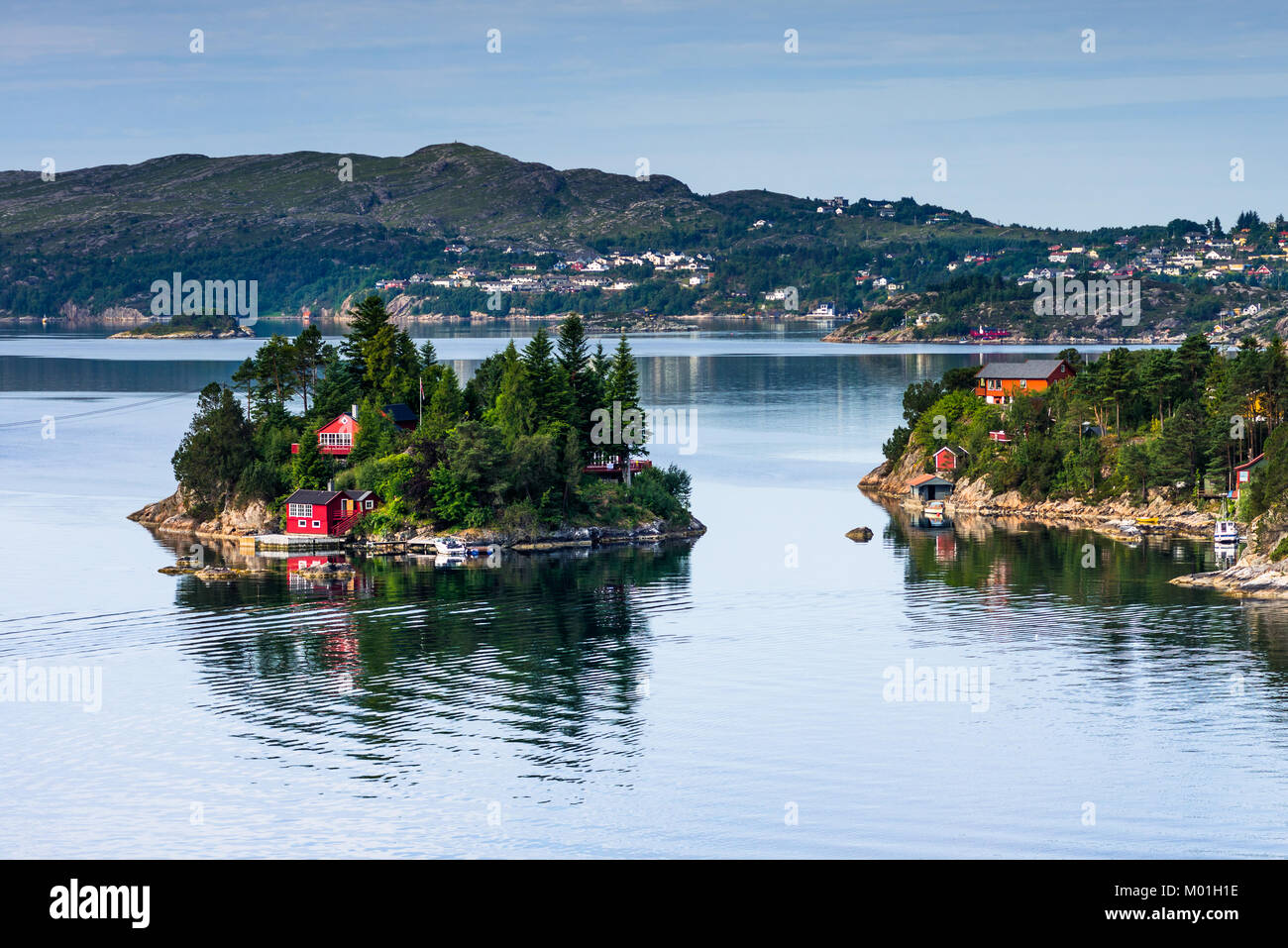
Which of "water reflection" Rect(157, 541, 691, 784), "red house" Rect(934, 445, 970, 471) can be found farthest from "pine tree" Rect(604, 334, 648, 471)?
"red house" Rect(934, 445, 970, 471)

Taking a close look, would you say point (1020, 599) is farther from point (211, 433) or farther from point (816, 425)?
point (816, 425)

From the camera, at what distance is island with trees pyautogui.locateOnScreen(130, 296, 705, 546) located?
9550 cm

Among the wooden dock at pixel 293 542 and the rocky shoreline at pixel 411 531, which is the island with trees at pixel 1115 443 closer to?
the rocky shoreline at pixel 411 531

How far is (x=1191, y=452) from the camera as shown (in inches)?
4040

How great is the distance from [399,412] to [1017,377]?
50871mm

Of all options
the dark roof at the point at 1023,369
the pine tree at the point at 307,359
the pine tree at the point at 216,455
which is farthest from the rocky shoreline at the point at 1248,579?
the pine tree at the point at 307,359

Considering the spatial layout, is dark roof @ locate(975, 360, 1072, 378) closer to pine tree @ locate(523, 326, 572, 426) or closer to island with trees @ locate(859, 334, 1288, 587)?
island with trees @ locate(859, 334, 1288, 587)

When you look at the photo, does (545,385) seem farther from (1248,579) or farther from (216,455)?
(1248,579)

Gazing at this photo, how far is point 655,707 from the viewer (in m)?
59.4

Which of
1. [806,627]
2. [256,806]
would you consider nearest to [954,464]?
[806,627]

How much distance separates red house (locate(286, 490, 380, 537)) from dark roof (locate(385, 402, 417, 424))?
8.75 meters

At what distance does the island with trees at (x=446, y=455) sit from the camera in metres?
95.5

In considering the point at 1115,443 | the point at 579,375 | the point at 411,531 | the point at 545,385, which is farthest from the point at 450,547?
the point at 1115,443

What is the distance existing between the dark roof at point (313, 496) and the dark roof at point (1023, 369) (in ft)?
190
